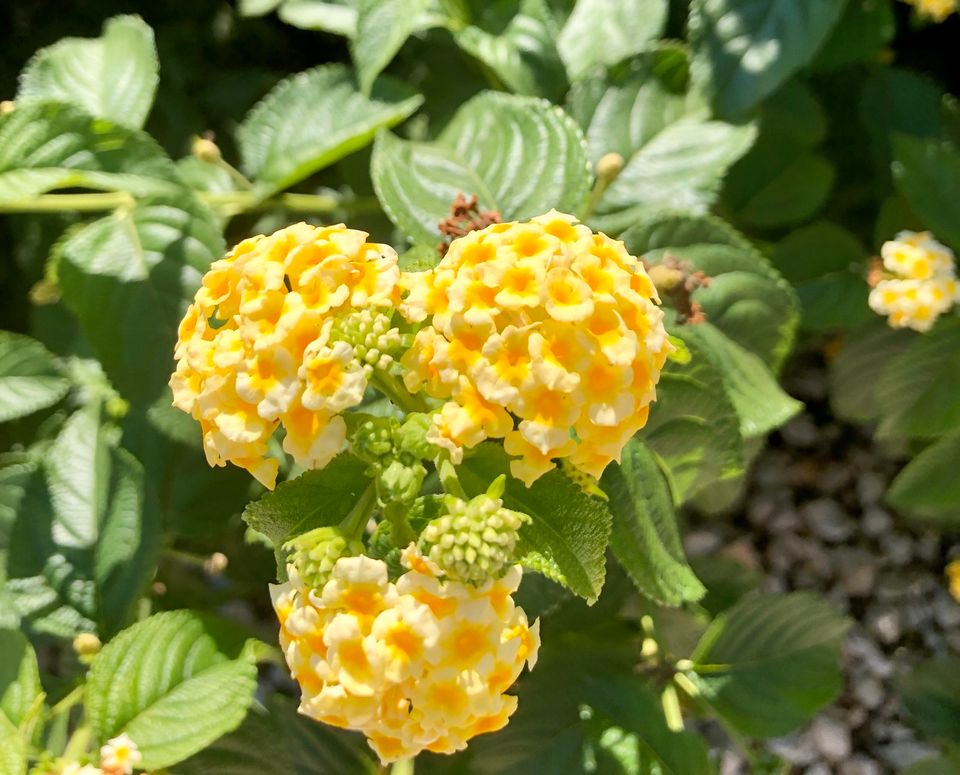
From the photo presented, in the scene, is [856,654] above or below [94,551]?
below

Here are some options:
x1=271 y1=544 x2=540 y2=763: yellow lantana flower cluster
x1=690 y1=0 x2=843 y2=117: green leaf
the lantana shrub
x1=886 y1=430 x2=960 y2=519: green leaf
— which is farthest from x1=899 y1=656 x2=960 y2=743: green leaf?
x1=271 y1=544 x2=540 y2=763: yellow lantana flower cluster

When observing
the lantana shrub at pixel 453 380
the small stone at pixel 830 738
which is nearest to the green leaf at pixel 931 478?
the lantana shrub at pixel 453 380

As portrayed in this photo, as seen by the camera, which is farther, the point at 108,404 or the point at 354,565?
the point at 108,404

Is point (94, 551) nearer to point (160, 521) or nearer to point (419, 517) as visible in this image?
point (160, 521)

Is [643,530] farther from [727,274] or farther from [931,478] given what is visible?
[931,478]

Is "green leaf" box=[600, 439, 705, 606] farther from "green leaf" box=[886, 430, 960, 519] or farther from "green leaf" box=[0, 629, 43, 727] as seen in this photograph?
"green leaf" box=[0, 629, 43, 727]

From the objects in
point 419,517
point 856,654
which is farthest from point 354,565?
point 856,654

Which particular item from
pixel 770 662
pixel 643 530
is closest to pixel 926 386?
pixel 770 662

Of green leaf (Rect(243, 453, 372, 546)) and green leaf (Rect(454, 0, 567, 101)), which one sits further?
green leaf (Rect(454, 0, 567, 101))
